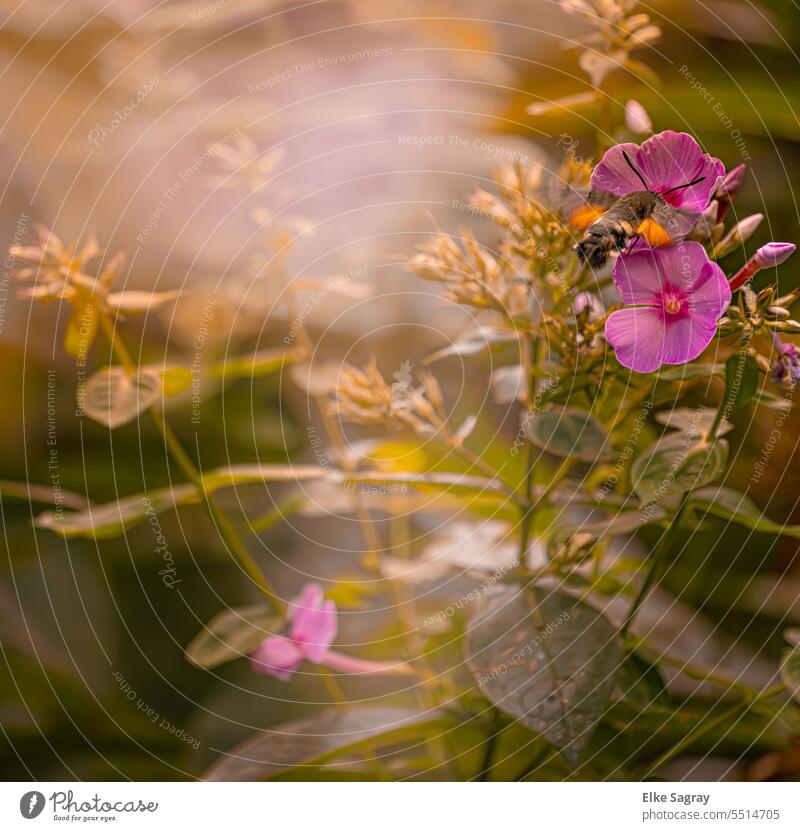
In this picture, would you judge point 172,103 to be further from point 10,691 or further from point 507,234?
point 10,691

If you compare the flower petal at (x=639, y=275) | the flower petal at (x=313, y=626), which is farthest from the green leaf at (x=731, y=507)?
the flower petal at (x=313, y=626)

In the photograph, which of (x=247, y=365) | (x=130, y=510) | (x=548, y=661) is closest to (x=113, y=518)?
(x=130, y=510)

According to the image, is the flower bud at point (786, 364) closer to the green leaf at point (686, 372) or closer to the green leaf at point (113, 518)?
the green leaf at point (686, 372)

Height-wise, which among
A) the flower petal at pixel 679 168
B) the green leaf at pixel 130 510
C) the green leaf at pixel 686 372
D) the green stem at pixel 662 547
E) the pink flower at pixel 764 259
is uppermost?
the flower petal at pixel 679 168

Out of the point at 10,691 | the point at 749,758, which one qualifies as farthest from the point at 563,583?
the point at 10,691

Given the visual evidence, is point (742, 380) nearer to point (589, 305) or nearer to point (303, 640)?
A: point (589, 305)

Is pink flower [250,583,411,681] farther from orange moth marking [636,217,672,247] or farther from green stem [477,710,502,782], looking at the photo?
orange moth marking [636,217,672,247]
